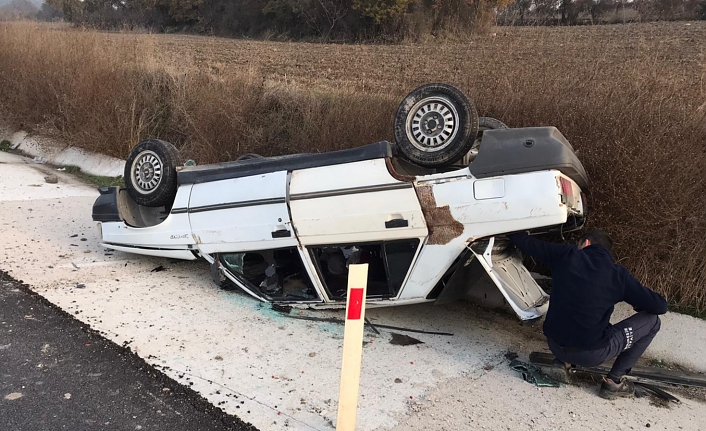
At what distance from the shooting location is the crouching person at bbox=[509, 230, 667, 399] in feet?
10.9

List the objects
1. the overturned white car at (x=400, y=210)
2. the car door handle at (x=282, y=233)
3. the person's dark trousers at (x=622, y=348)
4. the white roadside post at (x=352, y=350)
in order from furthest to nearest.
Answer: the car door handle at (x=282, y=233)
the overturned white car at (x=400, y=210)
the person's dark trousers at (x=622, y=348)
the white roadside post at (x=352, y=350)

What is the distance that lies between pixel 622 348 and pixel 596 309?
1.16ft

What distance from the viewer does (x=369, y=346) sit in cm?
411

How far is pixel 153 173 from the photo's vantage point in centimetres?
520

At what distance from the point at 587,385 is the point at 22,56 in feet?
43.7

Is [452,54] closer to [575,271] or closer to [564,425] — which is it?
[575,271]

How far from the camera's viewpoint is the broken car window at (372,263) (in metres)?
4.05

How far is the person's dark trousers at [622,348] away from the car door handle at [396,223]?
126 centimetres

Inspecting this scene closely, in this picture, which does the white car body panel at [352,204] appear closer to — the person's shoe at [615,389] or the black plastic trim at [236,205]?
the black plastic trim at [236,205]

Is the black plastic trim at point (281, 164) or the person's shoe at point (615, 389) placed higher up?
the black plastic trim at point (281, 164)

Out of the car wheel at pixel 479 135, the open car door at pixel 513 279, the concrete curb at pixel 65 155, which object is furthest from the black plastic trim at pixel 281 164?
the concrete curb at pixel 65 155

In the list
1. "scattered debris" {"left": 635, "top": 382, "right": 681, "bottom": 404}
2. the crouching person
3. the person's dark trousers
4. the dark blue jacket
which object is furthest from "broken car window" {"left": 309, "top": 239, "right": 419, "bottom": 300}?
"scattered debris" {"left": 635, "top": 382, "right": 681, "bottom": 404}

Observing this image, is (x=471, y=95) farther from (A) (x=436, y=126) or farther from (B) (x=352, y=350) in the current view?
(B) (x=352, y=350)

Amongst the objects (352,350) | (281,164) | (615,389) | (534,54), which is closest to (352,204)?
(281,164)
